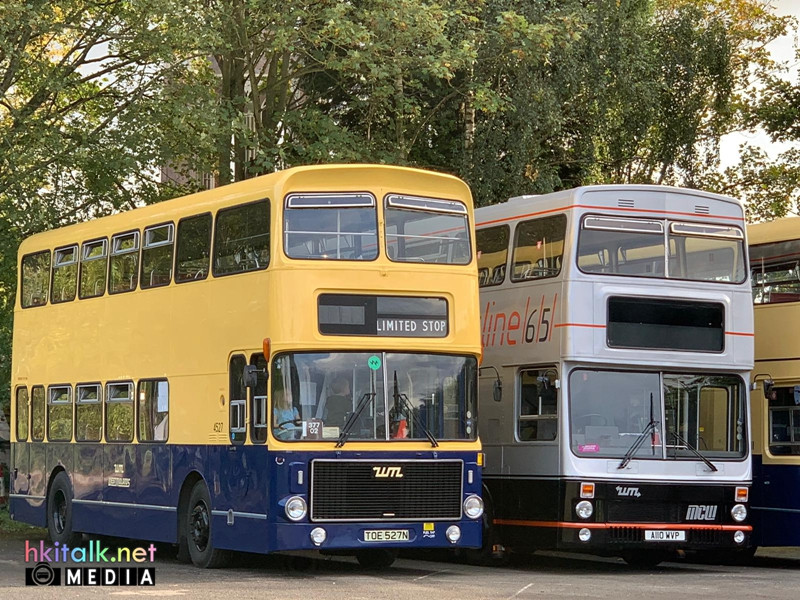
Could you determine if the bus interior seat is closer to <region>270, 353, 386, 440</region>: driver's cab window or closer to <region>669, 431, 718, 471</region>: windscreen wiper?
<region>669, 431, 718, 471</region>: windscreen wiper


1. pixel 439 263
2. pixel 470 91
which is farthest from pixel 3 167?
pixel 439 263

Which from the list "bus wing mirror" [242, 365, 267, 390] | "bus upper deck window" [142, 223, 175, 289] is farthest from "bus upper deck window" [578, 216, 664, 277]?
"bus upper deck window" [142, 223, 175, 289]

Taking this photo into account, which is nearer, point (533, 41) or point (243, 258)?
point (243, 258)

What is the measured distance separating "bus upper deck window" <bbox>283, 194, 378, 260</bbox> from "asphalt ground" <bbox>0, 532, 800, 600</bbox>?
340 cm

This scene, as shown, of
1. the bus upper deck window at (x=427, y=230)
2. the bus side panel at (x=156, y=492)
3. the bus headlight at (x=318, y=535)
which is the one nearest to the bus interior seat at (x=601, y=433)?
the bus upper deck window at (x=427, y=230)

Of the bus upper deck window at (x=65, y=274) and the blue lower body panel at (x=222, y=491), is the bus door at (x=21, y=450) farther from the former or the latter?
the bus upper deck window at (x=65, y=274)

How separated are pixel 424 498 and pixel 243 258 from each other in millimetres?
3246

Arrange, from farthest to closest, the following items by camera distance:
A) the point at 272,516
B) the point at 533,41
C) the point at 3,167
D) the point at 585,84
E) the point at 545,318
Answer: the point at 585,84
the point at 533,41
the point at 3,167
the point at 545,318
the point at 272,516

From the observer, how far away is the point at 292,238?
17.0 metres

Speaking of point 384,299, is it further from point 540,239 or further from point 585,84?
point 585,84

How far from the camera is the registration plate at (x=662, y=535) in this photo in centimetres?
1856

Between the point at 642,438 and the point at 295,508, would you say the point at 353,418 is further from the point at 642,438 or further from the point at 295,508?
Result: the point at 642,438

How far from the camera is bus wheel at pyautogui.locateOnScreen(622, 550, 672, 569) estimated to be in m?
20.7

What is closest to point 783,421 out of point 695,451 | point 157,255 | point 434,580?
point 695,451
